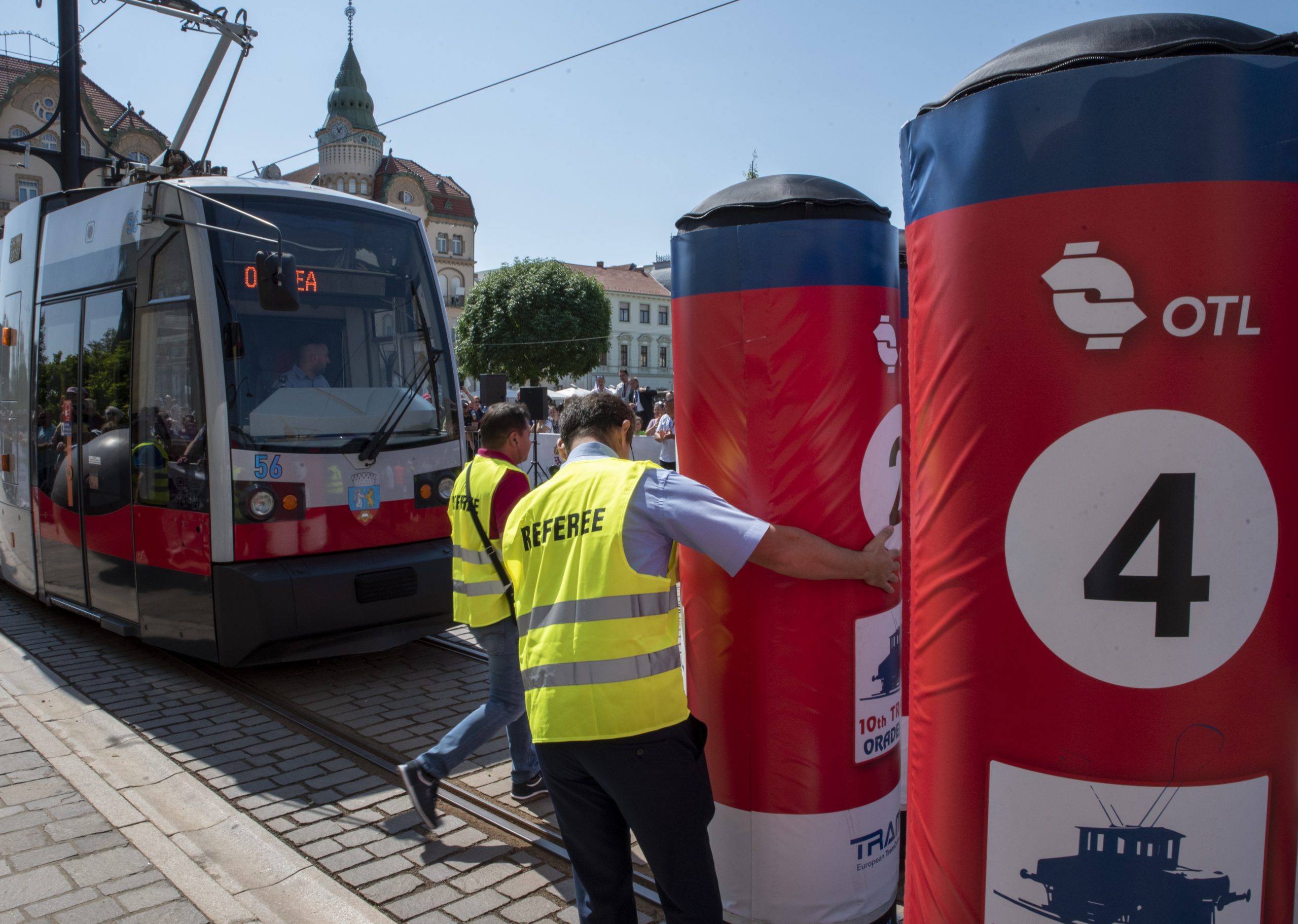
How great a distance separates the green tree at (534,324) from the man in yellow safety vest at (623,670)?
49.5 meters

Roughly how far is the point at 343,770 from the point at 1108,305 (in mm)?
4317

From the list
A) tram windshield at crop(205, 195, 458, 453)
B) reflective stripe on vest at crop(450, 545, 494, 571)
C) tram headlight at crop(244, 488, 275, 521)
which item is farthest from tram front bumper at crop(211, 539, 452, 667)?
reflective stripe on vest at crop(450, 545, 494, 571)

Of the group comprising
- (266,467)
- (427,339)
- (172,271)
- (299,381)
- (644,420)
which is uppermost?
(172,271)

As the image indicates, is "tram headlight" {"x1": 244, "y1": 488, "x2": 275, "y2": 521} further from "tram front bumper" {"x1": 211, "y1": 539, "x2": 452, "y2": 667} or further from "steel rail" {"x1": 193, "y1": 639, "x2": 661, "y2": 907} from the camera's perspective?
"steel rail" {"x1": 193, "y1": 639, "x2": 661, "y2": 907}

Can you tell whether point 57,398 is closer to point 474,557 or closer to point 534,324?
point 474,557

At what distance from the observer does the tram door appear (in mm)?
6621

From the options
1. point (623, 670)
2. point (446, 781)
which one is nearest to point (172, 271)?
point (446, 781)

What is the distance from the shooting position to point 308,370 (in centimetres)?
625

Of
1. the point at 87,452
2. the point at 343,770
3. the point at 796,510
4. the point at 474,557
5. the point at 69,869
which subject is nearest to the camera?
the point at 796,510

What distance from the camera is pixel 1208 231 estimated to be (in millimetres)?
1855

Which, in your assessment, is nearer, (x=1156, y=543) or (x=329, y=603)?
(x=1156, y=543)

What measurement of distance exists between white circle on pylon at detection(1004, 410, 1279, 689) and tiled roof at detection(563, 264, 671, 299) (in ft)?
273

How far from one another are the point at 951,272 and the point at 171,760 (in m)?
4.71

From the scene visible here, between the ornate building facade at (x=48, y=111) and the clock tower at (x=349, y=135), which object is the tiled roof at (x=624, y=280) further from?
the ornate building facade at (x=48, y=111)
